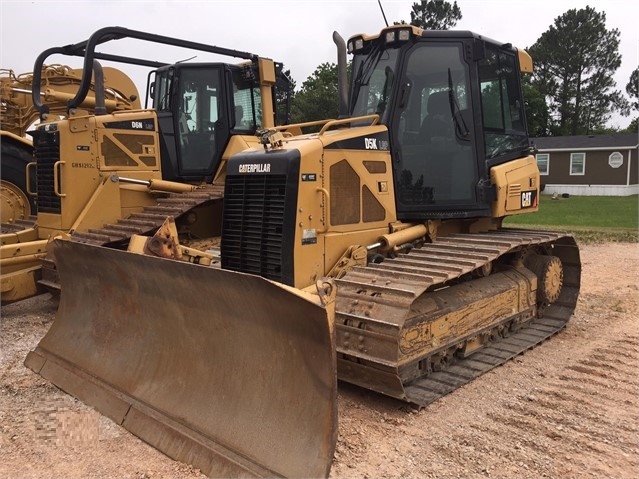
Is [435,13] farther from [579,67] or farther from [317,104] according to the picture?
[317,104]

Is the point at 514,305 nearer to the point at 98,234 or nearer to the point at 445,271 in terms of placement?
the point at 445,271

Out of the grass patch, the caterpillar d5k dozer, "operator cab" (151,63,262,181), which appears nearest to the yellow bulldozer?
the caterpillar d5k dozer

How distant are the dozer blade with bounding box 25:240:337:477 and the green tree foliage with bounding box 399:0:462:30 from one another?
55.7m

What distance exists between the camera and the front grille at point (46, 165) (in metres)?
7.61

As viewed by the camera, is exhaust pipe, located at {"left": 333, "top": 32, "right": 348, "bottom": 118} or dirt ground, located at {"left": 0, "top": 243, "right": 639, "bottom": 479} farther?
exhaust pipe, located at {"left": 333, "top": 32, "right": 348, "bottom": 118}

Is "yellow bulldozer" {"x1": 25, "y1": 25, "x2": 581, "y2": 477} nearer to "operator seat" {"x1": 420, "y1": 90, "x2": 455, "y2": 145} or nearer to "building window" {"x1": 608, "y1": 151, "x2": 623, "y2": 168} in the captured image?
"operator seat" {"x1": 420, "y1": 90, "x2": 455, "y2": 145}

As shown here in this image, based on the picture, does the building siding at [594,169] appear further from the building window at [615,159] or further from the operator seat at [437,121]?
the operator seat at [437,121]

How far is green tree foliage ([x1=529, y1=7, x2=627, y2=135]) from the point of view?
5128 cm

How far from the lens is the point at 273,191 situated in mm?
4781

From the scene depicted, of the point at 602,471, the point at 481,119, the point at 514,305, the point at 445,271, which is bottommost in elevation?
the point at 602,471

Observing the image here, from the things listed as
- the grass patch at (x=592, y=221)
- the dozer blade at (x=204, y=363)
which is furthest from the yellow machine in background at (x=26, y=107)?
the grass patch at (x=592, y=221)

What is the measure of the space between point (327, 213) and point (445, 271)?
3.62 ft

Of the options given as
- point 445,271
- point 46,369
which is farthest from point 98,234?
point 445,271

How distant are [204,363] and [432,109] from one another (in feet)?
10.4
